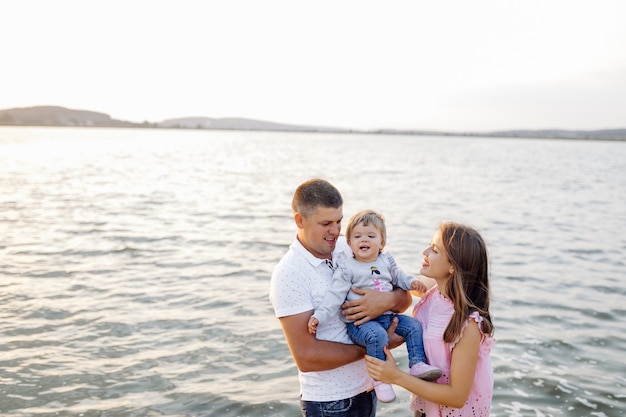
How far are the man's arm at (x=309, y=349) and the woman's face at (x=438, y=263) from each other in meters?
0.78

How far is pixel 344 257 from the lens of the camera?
162 inches

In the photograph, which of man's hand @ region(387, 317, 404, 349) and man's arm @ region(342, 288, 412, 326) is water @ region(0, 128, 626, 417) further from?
man's arm @ region(342, 288, 412, 326)

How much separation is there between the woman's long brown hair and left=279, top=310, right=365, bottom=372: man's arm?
2.35ft

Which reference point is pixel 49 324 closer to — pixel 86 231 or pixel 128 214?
pixel 86 231

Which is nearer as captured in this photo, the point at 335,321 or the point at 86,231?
the point at 335,321

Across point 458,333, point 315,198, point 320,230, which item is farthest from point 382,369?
point 315,198

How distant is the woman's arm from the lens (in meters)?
3.54

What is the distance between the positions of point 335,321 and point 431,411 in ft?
2.87

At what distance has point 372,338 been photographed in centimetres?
377

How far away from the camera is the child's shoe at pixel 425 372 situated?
12.0 ft

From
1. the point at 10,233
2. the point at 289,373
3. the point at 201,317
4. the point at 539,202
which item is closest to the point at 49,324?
the point at 201,317

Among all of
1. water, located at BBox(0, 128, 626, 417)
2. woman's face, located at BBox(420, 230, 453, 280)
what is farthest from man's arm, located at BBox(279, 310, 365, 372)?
water, located at BBox(0, 128, 626, 417)

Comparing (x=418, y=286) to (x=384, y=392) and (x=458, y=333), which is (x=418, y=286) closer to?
(x=458, y=333)

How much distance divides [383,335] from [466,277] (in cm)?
65
